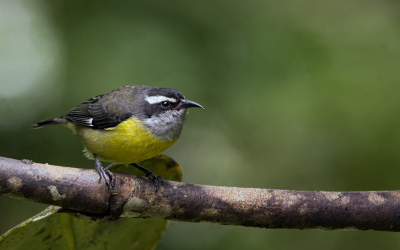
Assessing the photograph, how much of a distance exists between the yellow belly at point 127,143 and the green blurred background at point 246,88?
95 cm

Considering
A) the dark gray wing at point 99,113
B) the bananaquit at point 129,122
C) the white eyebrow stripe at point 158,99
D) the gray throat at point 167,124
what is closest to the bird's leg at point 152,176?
the bananaquit at point 129,122

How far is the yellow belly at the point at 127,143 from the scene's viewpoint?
351 cm

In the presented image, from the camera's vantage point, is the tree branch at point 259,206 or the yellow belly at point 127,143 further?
the yellow belly at point 127,143

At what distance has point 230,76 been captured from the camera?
4621mm

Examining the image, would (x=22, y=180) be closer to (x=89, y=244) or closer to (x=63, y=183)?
(x=63, y=183)

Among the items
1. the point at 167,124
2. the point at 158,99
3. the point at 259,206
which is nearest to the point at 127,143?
the point at 167,124

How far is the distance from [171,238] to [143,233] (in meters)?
1.33

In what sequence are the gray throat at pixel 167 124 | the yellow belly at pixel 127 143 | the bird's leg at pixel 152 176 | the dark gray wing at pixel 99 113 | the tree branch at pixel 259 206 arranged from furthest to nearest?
the dark gray wing at pixel 99 113 → the gray throat at pixel 167 124 → the yellow belly at pixel 127 143 → the bird's leg at pixel 152 176 → the tree branch at pixel 259 206

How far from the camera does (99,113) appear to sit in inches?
157

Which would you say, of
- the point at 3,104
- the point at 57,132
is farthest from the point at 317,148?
the point at 3,104

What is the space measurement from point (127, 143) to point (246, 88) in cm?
169

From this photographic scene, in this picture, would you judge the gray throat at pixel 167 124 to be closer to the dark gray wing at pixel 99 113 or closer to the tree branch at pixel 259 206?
the dark gray wing at pixel 99 113

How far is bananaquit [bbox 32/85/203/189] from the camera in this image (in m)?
3.54

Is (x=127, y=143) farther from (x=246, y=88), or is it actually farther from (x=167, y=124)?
(x=246, y=88)
